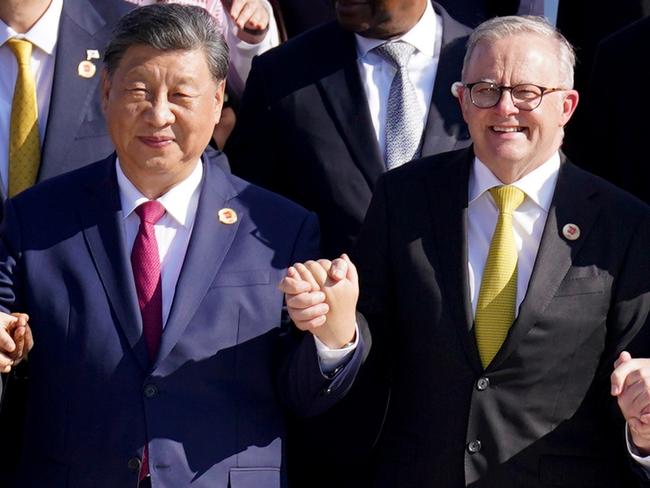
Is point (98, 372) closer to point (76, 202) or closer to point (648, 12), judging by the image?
point (76, 202)

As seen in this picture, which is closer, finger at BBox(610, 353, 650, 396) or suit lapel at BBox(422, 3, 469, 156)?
finger at BBox(610, 353, 650, 396)

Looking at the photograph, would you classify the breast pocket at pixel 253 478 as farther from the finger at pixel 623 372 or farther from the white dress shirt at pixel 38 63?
the white dress shirt at pixel 38 63

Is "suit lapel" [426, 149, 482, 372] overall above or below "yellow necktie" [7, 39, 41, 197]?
below

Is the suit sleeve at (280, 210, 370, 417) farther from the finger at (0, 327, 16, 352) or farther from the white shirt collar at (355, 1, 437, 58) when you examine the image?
the white shirt collar at (355, 1, 437, 58)

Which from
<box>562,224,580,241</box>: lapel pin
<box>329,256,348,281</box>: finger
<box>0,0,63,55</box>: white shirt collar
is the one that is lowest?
<box>329,256,348,281</box>: finger

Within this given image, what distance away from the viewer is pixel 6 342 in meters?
3.92

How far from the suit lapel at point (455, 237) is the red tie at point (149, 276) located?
0.78m

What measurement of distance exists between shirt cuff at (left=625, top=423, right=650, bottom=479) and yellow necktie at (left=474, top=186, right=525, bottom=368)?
0.43 m

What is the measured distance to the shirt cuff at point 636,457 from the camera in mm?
4094

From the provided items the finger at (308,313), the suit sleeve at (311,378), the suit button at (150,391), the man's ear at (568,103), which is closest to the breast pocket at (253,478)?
the suit sleeve at (311,378)

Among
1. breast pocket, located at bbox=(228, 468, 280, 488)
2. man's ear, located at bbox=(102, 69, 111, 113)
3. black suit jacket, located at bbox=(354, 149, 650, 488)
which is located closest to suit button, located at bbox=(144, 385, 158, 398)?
breast pocket, located at bbox=(228, 468, 280, 488)

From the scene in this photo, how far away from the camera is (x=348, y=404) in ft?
15.0

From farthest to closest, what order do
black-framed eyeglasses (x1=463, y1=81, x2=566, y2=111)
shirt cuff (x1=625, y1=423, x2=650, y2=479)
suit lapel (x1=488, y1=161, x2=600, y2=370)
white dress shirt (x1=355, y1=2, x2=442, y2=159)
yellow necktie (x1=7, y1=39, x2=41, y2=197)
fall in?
white dress shirt (x1=355, y1=2, x2=442, y2=159) → yellow necktie (x1=7, y1=39, x2=41, y2=197) → black-framed eyeglasses (x1=463, y1=81, x2=566, y2=111) → suit lapel (x1=488, y1=161, x2=600, y2=370) → shirt cuff (x1=625, y1=423, x2=650, y2=479)

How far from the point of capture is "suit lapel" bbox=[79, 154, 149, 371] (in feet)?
13.7
